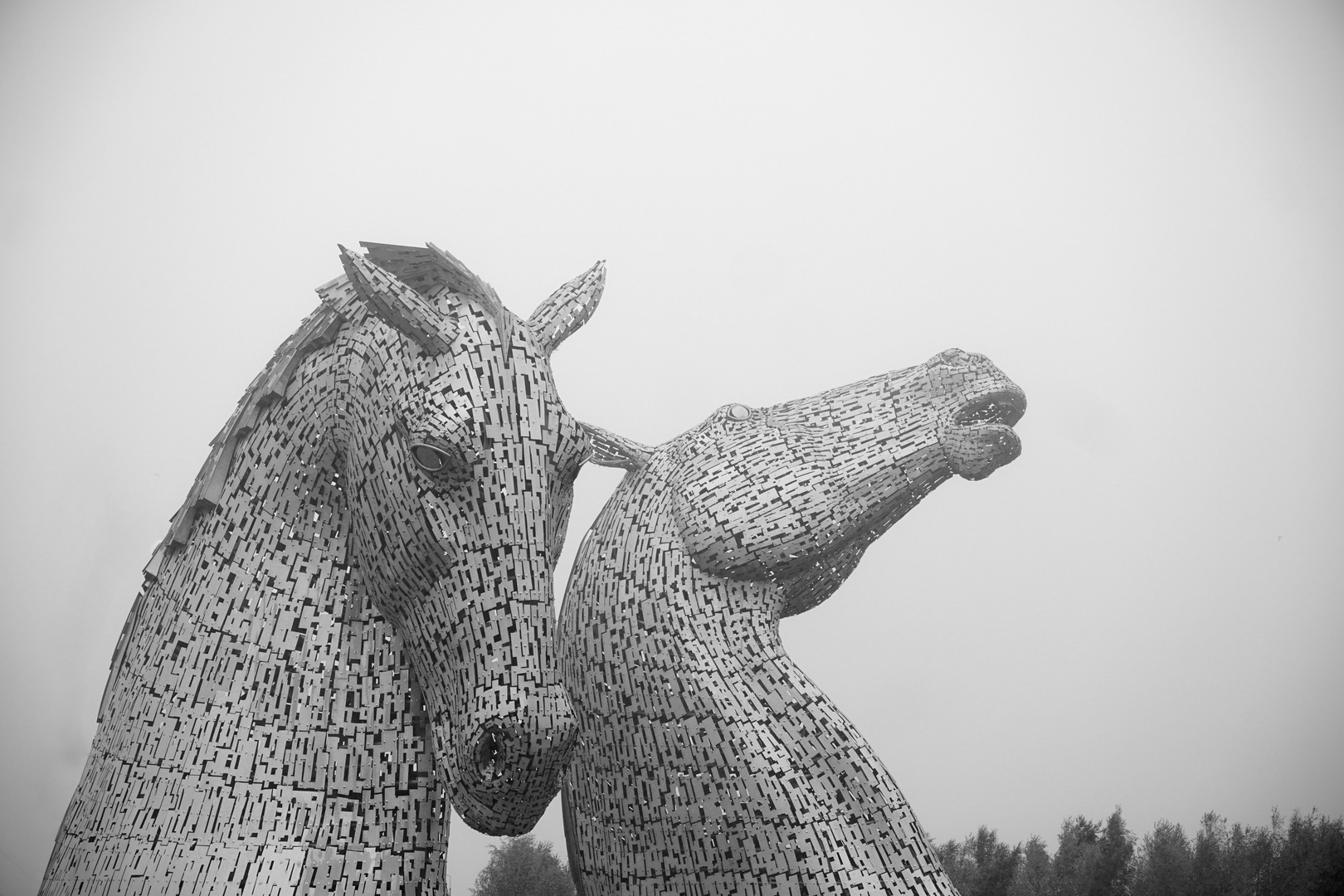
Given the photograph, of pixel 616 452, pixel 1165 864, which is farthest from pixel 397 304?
pixel 1165 864

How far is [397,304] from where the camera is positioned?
1.50 metres

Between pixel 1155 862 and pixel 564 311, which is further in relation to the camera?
pixel 1155 862

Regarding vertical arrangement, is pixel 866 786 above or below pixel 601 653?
below

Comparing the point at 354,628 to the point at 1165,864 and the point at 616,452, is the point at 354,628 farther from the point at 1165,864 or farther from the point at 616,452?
the point at 1165,864

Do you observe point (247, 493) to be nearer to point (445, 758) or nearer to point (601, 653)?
point (445, 758)

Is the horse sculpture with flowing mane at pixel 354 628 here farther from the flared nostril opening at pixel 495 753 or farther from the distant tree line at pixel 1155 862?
the distant tree line at pixel 1155 862

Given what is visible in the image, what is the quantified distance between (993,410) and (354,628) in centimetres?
165

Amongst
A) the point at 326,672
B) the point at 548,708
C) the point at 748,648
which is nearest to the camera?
the point at 548,708

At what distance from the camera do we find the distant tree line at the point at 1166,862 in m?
5.89

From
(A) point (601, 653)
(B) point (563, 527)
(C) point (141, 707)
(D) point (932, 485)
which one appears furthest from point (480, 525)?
(D) point (932, 485)

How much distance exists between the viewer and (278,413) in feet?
5.28

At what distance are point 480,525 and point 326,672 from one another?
301 millimetres

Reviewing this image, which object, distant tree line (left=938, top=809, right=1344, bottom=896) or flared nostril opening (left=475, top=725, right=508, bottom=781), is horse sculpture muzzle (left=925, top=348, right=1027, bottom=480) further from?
distant tree line (left=938, top=809, right=1344, bottom=896)

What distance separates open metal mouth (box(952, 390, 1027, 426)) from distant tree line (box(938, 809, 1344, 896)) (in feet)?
12.3
